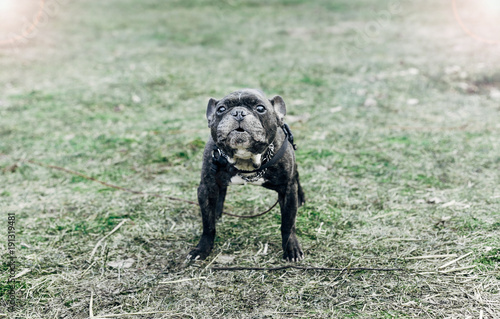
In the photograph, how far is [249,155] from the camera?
294cm

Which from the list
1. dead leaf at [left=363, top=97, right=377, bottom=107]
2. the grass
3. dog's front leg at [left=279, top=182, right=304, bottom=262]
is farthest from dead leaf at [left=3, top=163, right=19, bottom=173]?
dead leaf at [left=363, top=97, right=377, bottom=107]

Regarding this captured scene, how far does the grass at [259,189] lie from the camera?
3055 mm

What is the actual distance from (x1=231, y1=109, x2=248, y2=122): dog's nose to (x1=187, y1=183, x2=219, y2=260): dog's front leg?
0.72 meters

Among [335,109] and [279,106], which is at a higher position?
[279,106]

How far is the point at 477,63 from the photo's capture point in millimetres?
8688

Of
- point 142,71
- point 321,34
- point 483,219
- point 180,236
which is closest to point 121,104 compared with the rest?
point 142,71

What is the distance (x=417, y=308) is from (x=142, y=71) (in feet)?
24.9

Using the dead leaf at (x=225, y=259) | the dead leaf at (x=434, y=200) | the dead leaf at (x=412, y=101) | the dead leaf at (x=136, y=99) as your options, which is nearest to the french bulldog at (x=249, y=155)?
the dead leaf at (x=225, y=259)

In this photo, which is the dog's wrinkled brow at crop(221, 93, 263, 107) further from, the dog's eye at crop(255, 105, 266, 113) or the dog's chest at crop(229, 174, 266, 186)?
the dog's chest at crop(229, 174, 266, 186)

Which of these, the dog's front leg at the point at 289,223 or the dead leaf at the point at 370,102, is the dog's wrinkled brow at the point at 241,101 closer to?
the dog's front leg at the point at 289,223

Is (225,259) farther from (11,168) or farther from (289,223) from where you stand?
(11,168)

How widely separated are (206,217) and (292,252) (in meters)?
0.74

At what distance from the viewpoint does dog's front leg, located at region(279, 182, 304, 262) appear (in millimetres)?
3326

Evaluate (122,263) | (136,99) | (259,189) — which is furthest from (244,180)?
(136,99)
